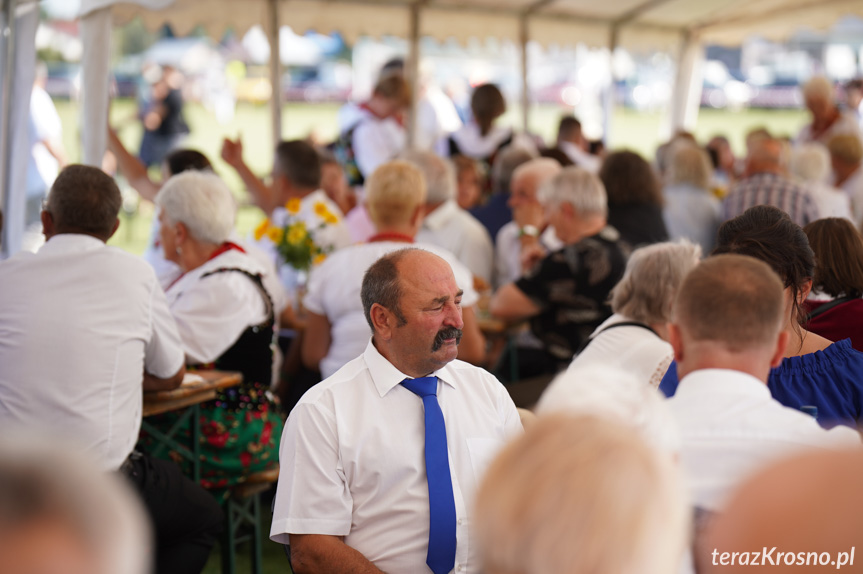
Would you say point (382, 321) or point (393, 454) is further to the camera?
point (382, 321)

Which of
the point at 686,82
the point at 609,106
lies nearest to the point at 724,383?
the point at 609,106

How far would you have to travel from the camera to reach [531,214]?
4852 mm

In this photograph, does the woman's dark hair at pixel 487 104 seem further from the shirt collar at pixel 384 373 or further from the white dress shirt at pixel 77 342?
the shirt collar at pixel 384 373

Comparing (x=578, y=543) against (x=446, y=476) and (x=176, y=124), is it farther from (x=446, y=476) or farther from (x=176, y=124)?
(x=176, y=124)

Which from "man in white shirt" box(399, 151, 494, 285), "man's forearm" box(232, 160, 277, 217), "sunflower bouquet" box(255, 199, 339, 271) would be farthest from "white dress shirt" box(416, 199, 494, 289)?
"man's forearm" box(232, 160, 277, 217)

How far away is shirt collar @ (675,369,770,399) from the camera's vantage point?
59.0 inches

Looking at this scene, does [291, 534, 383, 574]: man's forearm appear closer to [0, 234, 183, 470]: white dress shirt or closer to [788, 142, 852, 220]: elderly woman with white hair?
[0, 234, 183, 470]: white dress shirt

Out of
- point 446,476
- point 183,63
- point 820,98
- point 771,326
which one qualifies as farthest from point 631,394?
point 183,63

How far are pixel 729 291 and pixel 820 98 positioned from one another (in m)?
6.27

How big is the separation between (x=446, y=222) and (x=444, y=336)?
263 cm

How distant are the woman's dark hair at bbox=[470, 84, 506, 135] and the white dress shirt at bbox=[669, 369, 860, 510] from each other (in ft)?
16.5

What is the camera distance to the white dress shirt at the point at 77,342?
8.02ft

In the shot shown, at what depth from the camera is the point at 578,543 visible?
90 cm

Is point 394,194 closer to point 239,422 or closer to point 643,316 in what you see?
point 239,422
